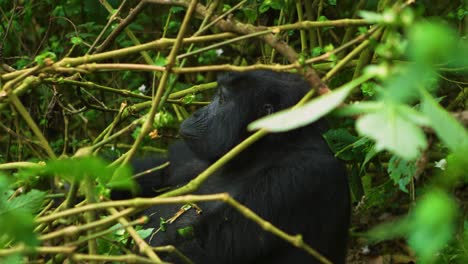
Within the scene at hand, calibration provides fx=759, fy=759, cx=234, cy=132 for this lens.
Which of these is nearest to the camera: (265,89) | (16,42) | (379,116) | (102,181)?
(379,116)

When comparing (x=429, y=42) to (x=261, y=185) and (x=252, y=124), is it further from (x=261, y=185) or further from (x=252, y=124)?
(x=261, y=185)

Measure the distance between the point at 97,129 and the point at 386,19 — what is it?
3.93 metres

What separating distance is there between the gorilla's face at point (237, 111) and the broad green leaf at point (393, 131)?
213 centimetres

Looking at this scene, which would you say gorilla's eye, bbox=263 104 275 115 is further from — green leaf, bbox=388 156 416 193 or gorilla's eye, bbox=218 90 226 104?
green leaf, bbox=388 156 416 193

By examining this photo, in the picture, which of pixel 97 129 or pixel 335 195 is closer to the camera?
pixel 335 195

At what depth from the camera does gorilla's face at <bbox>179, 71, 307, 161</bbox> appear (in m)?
3.38

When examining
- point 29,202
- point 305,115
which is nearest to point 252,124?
point 305,115

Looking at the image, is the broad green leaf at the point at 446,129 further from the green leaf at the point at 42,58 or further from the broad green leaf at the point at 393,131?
the green leaf at the point at 42,58

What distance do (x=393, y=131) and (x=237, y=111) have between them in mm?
2240

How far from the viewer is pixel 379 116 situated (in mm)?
1217

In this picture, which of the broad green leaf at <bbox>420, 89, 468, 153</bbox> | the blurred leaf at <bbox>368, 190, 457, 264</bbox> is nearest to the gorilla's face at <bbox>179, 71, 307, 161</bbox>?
the broad green leaf at <bbox>420, 89, 468, 153</bbox>

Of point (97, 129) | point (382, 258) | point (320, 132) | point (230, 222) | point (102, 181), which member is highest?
point (102, 181)

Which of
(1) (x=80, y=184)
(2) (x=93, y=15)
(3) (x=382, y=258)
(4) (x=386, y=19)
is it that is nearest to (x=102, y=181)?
(1) (x=80, y=184)

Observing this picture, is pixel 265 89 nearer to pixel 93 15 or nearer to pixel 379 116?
pixel 93 15
